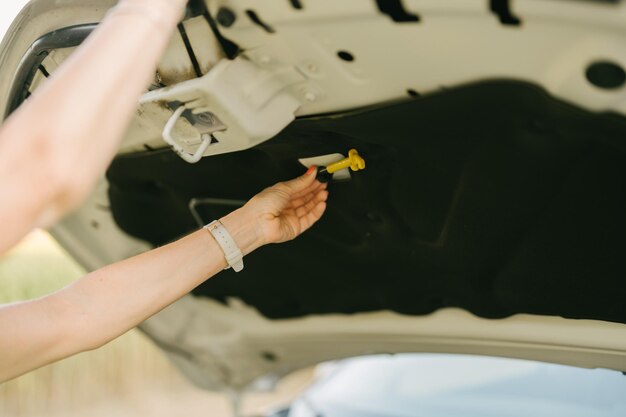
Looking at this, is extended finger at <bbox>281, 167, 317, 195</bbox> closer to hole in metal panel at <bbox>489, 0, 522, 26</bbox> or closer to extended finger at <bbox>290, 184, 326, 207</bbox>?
extended finger at <bbox>290, 184, 326, 207</bbox>

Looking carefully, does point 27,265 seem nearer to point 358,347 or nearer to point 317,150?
point 358,347

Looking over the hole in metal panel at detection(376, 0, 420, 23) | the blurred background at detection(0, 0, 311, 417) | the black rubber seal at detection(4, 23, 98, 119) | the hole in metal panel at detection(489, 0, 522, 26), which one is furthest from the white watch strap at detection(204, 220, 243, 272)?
the blurred background at detection(0, 0, 311, 417)

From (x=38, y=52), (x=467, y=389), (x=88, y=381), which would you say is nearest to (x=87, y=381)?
(x=88, y=381)

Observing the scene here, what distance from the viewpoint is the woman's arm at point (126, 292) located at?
52.4 inches

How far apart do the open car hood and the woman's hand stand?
0.04m

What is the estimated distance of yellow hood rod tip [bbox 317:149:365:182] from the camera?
1.47 meters

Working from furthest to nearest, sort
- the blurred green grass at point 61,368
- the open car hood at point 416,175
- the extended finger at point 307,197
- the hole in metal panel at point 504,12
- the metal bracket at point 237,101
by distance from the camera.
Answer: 1. the blurred green grass at point 61,368
2. the extended finger at point 307,197
3. the metal bracket at point 237,101
4. the open car hood at point 416,175
5. the hole in metal panel at point 504,12

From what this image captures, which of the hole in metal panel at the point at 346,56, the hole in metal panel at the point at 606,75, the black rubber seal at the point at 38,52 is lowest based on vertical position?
the hole in metal panel at the point at 606,75

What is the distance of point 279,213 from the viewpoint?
160 cm

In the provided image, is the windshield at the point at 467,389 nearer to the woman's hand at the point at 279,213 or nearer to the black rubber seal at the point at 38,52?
the woman's hand at the point at 279,213

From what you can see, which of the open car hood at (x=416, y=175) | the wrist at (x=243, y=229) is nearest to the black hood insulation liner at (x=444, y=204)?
the open car hood at (x=416, y=175)

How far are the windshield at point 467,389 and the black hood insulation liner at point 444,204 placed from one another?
45 centimetres

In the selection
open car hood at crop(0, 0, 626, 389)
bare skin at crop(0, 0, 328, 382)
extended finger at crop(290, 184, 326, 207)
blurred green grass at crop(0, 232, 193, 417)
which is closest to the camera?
bare skin at crop(0, 0, 328, 382)

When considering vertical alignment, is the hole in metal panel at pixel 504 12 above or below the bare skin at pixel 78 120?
below
